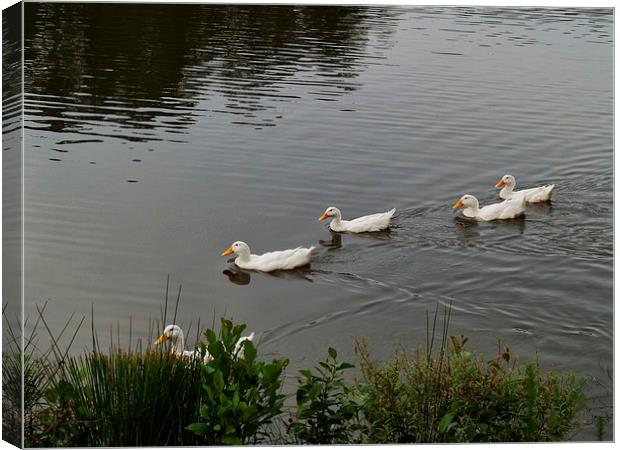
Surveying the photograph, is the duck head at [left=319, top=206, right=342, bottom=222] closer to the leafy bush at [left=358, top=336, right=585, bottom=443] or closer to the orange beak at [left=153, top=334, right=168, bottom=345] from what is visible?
the leafy bush at [left=358, top=336, right=585, bottom=443]

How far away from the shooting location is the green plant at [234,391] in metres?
6.93

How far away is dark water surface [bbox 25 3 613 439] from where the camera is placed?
742 centimetres

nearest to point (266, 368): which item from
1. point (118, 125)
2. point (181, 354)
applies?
point (181, 354)

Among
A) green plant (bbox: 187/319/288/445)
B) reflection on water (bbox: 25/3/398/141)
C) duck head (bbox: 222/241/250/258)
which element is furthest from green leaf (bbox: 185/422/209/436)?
reflection on water (bbox: 25/3/398/141)

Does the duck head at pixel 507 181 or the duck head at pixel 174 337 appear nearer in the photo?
the duck head at pixel 174 337

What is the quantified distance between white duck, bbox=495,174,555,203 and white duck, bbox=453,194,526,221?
6cm

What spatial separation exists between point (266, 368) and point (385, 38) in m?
1.98

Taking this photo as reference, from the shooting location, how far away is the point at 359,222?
805 centimetres

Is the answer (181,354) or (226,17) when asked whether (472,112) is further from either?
(181,354)

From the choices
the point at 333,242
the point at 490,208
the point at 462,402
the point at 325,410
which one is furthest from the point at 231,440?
the point at 490,208

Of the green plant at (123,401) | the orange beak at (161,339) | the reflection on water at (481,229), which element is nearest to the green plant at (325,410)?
the green plant at (123,401)

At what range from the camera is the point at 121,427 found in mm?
6910

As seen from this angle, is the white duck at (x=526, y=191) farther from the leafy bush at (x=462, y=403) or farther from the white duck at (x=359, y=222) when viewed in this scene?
the leafy bush at (x=462, y=403)

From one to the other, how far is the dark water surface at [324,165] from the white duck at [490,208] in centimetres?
8
